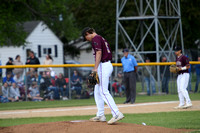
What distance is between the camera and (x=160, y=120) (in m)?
10.5

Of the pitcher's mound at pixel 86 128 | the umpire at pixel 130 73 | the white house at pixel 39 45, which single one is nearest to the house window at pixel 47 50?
the white house at pixel 39 45

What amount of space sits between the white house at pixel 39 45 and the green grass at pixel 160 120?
103 feet

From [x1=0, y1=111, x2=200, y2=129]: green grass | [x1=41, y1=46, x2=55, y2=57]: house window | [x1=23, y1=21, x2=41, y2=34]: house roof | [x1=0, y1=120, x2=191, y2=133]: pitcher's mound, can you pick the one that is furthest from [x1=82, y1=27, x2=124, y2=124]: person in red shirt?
[x1=41, y1=46, x2=55, y2=57]: house window

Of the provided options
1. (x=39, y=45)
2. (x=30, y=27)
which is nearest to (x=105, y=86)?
(x=39, y=45)

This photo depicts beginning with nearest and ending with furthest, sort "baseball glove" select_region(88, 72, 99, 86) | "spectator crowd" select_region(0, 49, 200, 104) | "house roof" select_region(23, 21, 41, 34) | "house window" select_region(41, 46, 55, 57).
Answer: "baseball glove" select_region(88, 72, 99, 86), "spectator crowd" select_region(0, 49, 200, 104), "house roof" select_region(23, 21, 41, 34), "house window" select_region(41, 46, 55, 57)

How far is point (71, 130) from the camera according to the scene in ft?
27.0

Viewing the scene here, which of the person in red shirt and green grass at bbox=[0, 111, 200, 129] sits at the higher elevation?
the person in red shirt

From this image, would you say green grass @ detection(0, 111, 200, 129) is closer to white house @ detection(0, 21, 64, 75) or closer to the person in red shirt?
the person in red shirt

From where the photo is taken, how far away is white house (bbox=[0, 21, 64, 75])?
4259cm

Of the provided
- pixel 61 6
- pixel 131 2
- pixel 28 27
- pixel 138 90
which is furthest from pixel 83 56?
pixel 138 90

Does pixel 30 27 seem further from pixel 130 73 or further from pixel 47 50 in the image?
pixel 130 73

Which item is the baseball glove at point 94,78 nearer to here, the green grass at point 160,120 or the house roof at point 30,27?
the green grass at point 160,120

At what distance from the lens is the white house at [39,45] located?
4259cm

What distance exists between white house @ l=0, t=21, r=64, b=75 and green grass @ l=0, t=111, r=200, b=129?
103 ft
